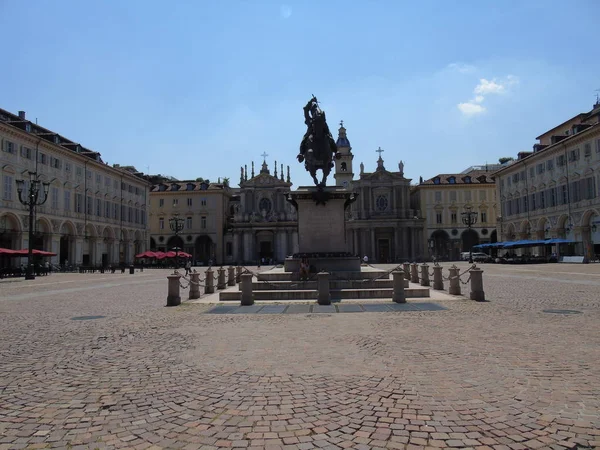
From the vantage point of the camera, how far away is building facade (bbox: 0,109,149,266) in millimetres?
42812

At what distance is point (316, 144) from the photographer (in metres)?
20.9

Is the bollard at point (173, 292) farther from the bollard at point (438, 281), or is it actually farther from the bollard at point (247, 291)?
the bollard at point (438, 281)

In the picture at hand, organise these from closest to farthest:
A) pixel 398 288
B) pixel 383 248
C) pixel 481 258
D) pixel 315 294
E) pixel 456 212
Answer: pixel 398 288 < pixel 315 294 < pixel 481 258 < pixel 456 212 < pixel 383 248

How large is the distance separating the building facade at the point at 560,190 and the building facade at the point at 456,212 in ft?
46.0

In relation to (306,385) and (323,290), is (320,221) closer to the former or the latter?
(323,290)

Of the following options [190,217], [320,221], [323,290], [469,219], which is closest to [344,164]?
[190,217]

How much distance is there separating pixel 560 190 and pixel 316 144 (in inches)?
1587

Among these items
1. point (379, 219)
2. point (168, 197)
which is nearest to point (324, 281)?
point (379, 219)

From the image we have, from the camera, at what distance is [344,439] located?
417 centimetres

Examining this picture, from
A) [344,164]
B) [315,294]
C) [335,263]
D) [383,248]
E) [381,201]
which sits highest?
[344,164]

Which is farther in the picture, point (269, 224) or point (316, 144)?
point (269, 224)

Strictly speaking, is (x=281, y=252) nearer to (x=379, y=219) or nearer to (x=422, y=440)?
(x=379, y=219)

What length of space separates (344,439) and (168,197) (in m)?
83.0

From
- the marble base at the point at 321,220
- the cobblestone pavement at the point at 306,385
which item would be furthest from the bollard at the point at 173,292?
the marble base at the point at 321,220
